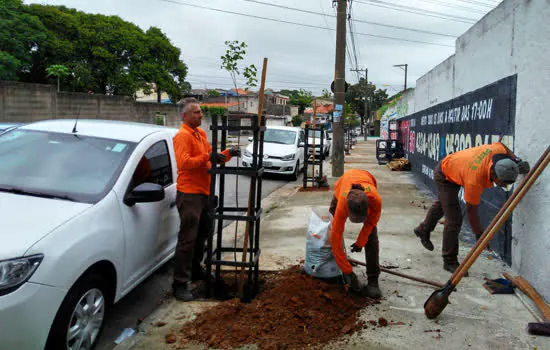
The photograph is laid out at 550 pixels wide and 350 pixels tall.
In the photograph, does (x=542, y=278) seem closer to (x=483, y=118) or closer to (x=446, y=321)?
(x=446, y=321)

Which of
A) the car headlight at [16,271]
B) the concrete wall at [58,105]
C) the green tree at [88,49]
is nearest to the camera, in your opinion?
the car headlight at [16,271]


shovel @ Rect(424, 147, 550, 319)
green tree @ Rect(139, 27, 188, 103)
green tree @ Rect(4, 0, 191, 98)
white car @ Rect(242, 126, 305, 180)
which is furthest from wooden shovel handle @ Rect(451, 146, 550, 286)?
green tree @ Rect(139, 27, 188, 103)

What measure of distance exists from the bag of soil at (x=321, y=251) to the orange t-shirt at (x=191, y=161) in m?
1.13

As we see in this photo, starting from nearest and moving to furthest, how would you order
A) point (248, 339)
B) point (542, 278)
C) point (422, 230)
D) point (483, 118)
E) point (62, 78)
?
1. point (248, 339)
2. point (542, 278)
3. point (422, 230)
4. point (483, 118)
5. point (62, 78)

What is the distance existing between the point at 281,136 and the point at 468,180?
10584 mm

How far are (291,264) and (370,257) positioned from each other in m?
→ 1.22

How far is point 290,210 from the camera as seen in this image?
8.39 meters

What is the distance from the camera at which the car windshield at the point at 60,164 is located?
125 inches

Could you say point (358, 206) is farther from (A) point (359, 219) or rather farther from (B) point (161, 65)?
(B) point (161, 65)

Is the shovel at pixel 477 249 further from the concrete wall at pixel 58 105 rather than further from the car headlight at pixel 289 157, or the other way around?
the concrete wall at pixel 58 105

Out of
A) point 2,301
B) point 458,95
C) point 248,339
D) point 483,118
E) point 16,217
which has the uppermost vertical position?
point 458,95

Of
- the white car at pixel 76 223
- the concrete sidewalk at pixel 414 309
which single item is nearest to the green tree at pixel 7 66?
the concrete sidewalk at pixel 414 309

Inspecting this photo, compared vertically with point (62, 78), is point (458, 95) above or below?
below

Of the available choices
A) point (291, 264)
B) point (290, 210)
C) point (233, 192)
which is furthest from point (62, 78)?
point (291, 264)
